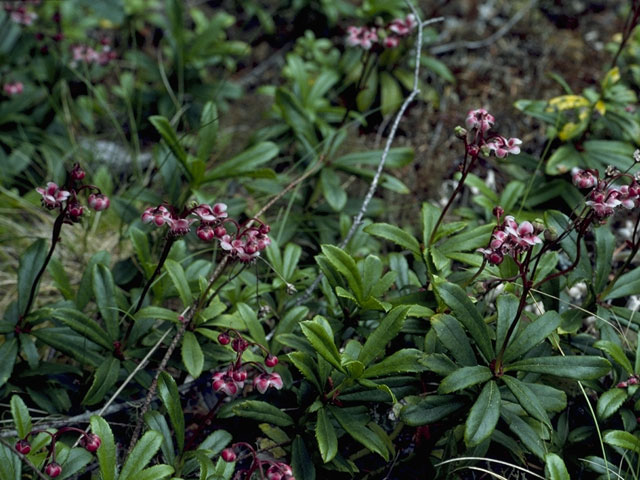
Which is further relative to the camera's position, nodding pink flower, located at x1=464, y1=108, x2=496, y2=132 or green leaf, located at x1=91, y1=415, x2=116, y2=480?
nodding pink flower, located at x1=464, y1=108, x2=496, y2=132

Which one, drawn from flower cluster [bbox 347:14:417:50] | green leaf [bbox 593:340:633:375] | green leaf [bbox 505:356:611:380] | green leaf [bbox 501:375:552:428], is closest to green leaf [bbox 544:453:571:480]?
green leaf [bbox 501:375:552:428]

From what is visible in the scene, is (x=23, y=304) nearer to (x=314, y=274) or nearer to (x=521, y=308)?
(x=314, y=274)

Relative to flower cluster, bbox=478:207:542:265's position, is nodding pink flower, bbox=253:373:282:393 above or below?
below

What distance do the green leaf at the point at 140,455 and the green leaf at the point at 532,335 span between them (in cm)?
109

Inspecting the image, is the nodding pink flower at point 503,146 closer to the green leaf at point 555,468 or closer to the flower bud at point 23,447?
the green leaf at point 555,468

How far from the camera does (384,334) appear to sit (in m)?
2.04

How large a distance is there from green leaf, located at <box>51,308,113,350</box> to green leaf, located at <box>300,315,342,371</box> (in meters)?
0.76

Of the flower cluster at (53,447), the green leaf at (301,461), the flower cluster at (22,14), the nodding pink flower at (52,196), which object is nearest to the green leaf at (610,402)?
the green leaf at (301,461)

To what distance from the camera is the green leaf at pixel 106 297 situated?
91.0 inches

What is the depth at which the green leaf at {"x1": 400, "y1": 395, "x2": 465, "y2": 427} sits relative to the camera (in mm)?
1949

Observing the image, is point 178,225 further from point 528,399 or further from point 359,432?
point 528,399

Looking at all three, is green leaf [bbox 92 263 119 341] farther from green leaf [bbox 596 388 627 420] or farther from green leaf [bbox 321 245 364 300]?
green leaf [bbox 596 388 627 420]

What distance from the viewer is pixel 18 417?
1.89 meters

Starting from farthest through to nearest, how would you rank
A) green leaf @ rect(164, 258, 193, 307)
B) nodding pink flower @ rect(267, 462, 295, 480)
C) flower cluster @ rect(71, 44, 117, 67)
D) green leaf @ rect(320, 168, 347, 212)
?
flower cluster @ rect(71, 44, 117, 67) → green leaf @ rect(320, 168, 347, 212) → green leaf @ rect(164, 258, 193, 307) → nodding pink flower @ rect(267, 462, 295, 480)
